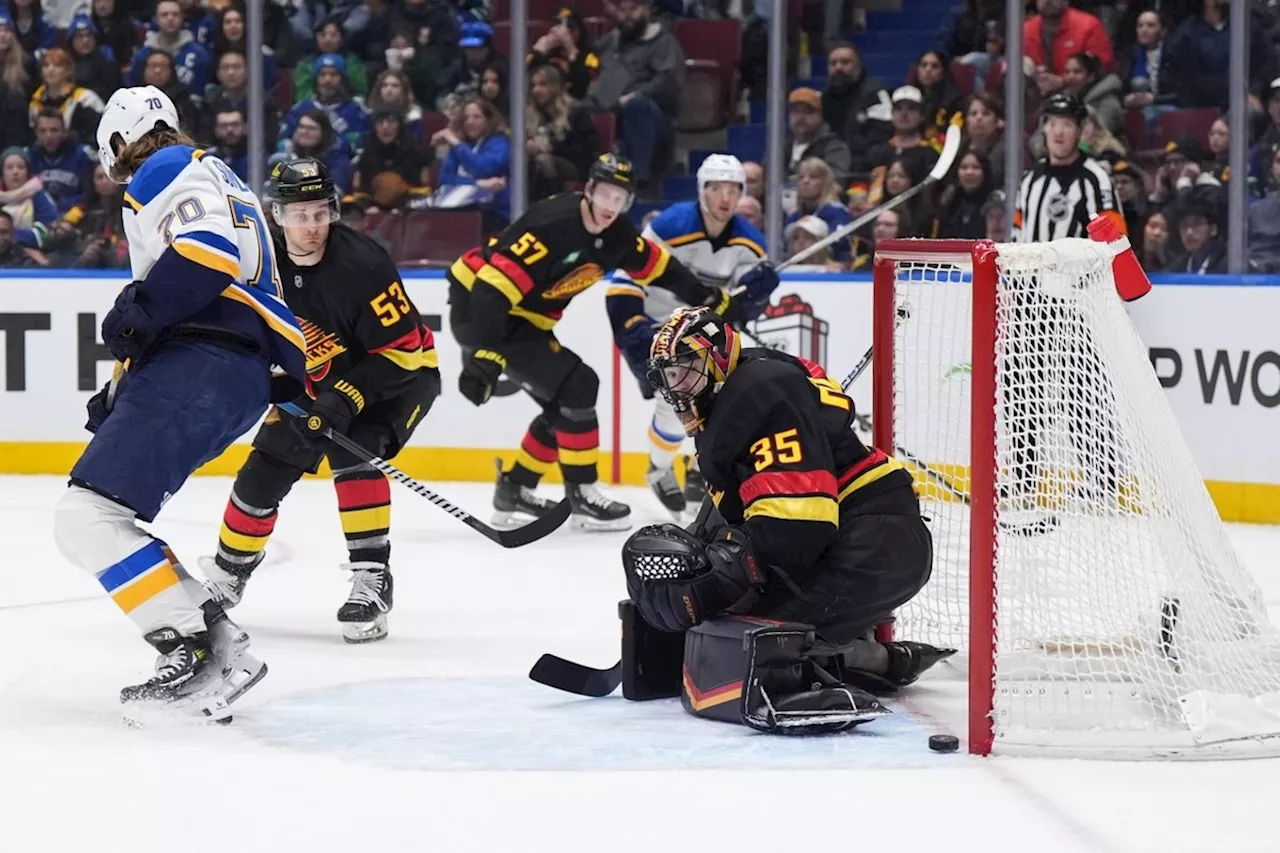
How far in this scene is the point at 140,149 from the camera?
3543 mm

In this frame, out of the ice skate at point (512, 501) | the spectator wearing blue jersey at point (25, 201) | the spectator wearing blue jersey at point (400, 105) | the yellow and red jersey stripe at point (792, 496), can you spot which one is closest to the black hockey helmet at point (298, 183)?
the yellow and red jersey stripe at point (792, 496)

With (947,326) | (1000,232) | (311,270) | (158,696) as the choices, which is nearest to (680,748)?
(158,696)

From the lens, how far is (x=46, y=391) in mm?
7449

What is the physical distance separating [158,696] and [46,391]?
4353 millimetres

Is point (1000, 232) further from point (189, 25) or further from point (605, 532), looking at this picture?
point (189, 25)

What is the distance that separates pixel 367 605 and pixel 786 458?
138cm

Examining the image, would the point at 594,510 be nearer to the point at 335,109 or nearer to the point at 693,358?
the point at 335,109

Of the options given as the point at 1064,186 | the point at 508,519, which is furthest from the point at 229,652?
the point at 1064,186

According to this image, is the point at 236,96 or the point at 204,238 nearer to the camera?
the point at 204,238

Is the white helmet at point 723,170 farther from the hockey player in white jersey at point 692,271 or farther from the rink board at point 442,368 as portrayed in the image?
the rink board at point 442,368

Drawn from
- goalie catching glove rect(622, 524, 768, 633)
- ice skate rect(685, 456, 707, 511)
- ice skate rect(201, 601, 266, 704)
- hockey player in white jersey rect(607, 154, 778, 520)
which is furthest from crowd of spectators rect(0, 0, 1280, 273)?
ice skate rect(201, 601, 266, 704)

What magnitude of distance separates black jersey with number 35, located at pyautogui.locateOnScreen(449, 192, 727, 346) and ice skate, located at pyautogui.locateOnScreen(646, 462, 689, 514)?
70cm

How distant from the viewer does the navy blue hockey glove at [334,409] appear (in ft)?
13.7

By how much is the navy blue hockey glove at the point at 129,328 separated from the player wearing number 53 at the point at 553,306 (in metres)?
2.42
